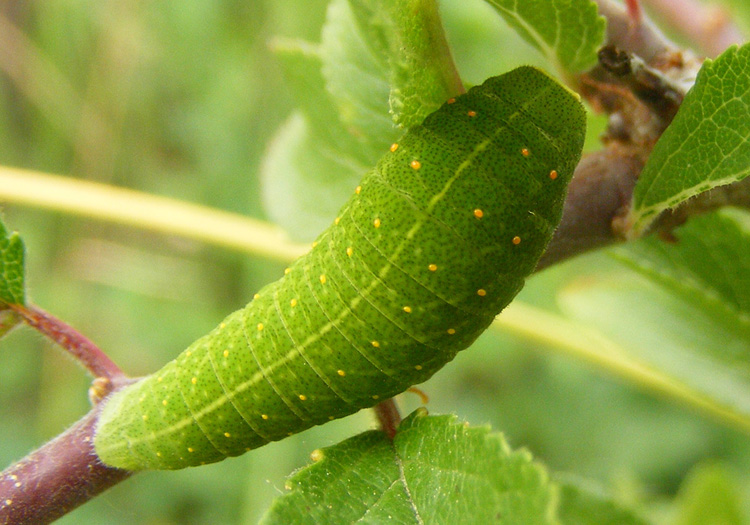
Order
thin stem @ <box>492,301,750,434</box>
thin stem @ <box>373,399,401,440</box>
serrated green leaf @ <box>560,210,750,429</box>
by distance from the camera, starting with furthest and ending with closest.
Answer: thin stem @ <box>492,301,750,434</box> → serrated green leaf @ <box>560,210,750,429</box> → thin stem @ <box>373,399,401,440</box>

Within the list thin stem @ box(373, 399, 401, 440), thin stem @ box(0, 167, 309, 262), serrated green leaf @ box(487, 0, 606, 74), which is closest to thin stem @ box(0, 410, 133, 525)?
thin stem @ box(373, 399, 401, 440)

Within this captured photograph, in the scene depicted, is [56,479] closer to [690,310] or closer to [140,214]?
[140,214]

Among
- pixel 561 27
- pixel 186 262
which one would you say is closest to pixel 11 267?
pixel 561 27

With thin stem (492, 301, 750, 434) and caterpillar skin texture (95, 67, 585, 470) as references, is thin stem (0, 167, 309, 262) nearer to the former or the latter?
thin stem (492, 301, 750, 434)

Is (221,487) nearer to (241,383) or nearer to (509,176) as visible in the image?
(241,383)

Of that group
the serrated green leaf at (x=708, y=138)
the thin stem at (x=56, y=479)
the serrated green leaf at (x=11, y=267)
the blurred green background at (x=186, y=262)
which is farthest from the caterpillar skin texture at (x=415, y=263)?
the blurred green background at (x=186, y=262)

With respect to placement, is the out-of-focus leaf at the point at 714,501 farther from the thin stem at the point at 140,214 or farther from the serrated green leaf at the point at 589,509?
the thin stem at the point at 140,214
